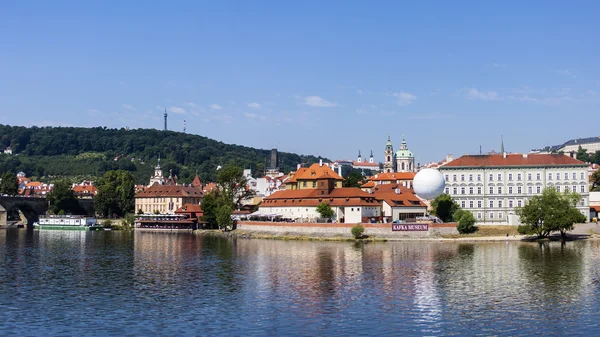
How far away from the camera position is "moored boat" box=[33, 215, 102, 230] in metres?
135

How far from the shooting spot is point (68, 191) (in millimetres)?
154625

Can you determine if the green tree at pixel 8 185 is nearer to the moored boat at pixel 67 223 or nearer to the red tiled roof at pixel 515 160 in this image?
the moored boat at pixel 67 223

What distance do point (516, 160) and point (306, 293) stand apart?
6604cm

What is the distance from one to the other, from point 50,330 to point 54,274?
2173cm

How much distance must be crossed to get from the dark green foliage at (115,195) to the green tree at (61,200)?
700 cm

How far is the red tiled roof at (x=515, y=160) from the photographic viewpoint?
98.2 metres

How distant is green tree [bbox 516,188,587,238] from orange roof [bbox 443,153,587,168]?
681 inches

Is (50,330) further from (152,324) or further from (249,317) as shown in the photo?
(249,317)

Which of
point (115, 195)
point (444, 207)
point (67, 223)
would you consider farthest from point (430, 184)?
point (115, 195)

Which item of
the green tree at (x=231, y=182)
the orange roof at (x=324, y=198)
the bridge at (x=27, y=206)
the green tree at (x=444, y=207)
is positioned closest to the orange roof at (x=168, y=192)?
the bridge at (x=27, y=206)

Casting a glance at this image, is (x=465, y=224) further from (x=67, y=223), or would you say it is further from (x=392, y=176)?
(x=67, y=223)

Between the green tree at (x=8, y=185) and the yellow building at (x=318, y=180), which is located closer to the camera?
the yellow building at (x=318, y=180)

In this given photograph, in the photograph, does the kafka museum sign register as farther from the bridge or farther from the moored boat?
the bridge

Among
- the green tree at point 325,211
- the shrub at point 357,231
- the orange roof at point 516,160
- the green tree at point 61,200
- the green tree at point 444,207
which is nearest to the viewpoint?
the shrub at point 357,231
